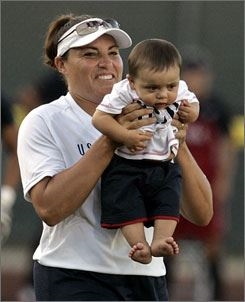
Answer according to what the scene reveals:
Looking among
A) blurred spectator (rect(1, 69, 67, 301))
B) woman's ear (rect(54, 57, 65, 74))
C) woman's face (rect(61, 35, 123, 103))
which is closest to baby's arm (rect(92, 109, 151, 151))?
woman's face (rect(61, 35, 123, 103))

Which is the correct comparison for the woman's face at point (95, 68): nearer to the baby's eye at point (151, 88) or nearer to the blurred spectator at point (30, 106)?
the baby's eye at point (151, 88)

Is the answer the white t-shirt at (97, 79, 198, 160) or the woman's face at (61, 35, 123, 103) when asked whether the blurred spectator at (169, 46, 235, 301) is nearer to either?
the woman's face at (61, 35, 123, 103)

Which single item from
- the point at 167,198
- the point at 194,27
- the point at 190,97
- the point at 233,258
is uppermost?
the point at 190,97

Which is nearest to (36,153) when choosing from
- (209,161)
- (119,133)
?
(119,133)

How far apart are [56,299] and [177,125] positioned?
816 millimetres

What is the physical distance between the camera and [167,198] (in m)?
4.70

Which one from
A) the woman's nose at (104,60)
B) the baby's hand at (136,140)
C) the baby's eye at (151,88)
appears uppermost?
the woman's nose at (104,60)

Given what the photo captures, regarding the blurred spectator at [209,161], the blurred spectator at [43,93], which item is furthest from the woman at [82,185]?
the blurred spectator at [209,161]

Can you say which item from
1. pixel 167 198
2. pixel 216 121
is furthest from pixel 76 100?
pixel 216 121

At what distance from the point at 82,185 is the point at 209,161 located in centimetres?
567

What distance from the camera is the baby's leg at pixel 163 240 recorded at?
15.0ft

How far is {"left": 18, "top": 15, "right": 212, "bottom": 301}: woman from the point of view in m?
4.62

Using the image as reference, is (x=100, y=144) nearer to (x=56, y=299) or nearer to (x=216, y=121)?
(x=56, y=299)

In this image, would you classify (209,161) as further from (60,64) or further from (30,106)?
(60,64)
